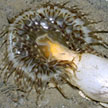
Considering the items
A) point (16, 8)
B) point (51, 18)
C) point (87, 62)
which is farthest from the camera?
point (16, 8)

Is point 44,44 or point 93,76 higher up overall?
point 44,44

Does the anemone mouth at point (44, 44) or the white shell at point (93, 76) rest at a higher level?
the anemone mouth at point (44, 44)

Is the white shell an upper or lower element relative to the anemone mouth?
lower

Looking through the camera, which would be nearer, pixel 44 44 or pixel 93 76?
pixel 93 76

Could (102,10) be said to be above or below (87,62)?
above

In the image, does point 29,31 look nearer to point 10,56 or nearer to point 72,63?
point 10,56

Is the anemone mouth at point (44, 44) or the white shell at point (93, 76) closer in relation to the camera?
the white shell at point (93, 76)

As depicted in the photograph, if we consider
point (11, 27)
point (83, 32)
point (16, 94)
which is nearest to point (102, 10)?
point (83, 32)

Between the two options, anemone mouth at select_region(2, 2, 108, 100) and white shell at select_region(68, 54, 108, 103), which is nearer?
white shell at select_region(68, 54, 108, 103)
